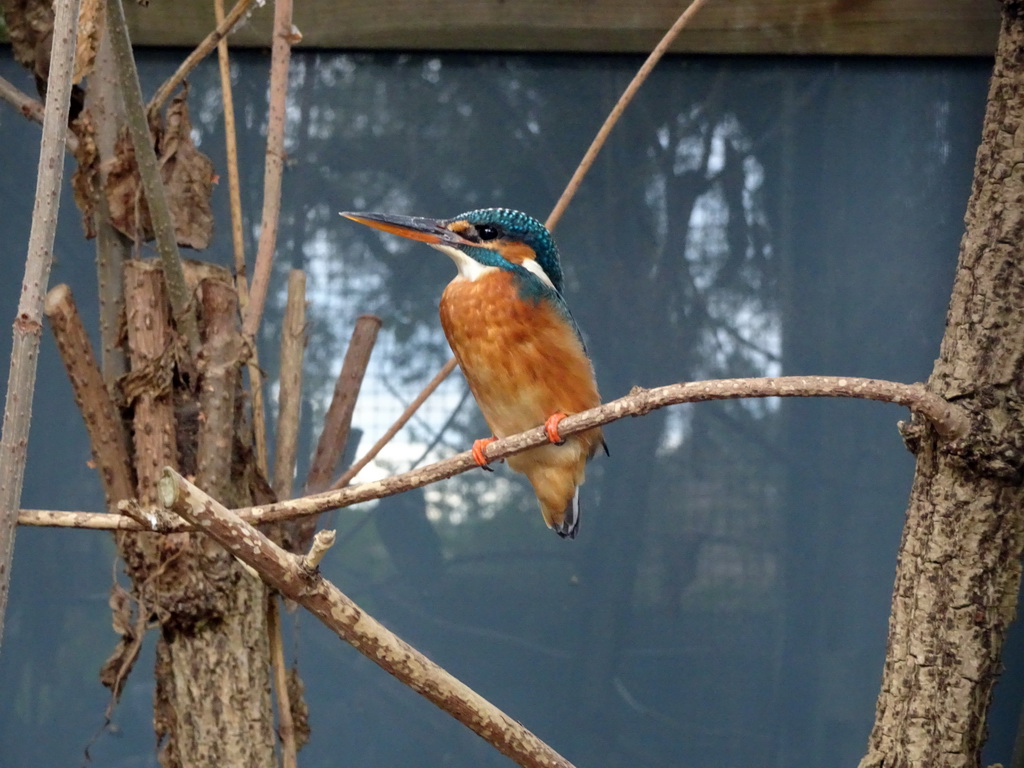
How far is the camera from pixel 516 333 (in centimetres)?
135

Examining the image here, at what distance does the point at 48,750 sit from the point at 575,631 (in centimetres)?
102

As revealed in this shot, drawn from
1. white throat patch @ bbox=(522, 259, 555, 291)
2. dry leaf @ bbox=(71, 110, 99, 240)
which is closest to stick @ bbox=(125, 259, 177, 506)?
dry leaf @ bbox=(71, 110, 99, 240)

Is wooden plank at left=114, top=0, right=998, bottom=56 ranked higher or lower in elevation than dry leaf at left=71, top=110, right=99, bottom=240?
higher

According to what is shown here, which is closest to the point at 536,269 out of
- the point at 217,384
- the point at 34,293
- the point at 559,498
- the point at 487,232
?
the point at 487,232

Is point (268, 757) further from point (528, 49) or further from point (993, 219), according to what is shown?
point (528, 49)

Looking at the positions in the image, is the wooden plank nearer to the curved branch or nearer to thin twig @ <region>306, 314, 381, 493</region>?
thin twig @ <region>306, 314, 381, 493</region>

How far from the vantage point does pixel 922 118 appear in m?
1.92

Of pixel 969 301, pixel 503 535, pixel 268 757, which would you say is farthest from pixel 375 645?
pixel 503 535

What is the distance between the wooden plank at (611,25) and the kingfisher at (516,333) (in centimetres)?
60

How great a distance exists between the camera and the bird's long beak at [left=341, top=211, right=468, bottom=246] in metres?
1.29

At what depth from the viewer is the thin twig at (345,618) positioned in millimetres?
711

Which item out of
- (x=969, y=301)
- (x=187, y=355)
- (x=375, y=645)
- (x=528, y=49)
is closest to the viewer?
(x=375, y=645)

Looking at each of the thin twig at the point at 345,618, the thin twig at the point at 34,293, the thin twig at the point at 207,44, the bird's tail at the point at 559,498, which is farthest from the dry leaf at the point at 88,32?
the bird's tail at the point at 559,498

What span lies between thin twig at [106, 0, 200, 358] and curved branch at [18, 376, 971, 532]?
0.98 feet
